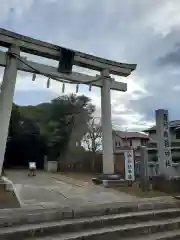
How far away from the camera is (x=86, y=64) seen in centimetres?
1098

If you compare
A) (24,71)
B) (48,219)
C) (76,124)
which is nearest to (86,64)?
(24,71)

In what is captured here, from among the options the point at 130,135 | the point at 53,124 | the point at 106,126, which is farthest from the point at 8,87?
the point at 130,135

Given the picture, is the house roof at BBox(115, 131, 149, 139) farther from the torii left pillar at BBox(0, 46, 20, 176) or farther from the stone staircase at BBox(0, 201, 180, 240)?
the stone staircase at BBox(0, 201, 180, 240)

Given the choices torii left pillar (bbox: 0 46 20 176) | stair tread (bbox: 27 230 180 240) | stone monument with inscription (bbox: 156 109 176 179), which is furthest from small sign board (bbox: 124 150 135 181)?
stair tread (bbox: 27 230 180 240)

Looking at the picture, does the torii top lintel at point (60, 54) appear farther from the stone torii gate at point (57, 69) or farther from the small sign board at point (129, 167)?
the small sign board at point (129, 167)

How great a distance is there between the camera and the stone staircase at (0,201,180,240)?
4539mm

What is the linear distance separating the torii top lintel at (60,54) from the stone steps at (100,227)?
266 inches

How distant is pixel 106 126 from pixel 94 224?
637 centimetres

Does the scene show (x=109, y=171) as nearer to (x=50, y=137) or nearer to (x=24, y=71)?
(x=24, y=71)

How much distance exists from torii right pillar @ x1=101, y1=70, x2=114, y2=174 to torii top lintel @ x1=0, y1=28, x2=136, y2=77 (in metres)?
0.46

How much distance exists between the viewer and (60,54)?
10297mm

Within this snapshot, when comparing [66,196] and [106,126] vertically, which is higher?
[106,126]

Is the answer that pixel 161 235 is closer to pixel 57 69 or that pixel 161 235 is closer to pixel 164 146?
pixel 164 146

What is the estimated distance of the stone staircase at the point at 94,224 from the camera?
4539 mm
